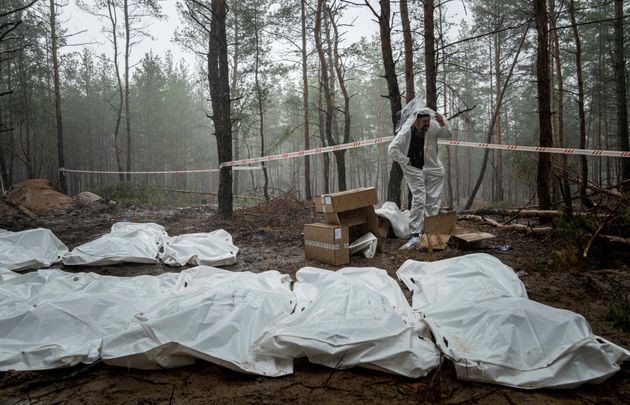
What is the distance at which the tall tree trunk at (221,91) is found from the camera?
26.0 feet

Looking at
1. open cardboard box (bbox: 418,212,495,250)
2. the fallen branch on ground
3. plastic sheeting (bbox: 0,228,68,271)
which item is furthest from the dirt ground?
plastic sheeting (bbox: 0,228,68,271)

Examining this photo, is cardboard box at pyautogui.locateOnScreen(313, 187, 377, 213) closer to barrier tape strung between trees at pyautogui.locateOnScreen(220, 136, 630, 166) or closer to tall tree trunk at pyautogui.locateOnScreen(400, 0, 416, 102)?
barrier tape strung between trees at pyautogui.locateOnScreen(220, 136, 630, 166)

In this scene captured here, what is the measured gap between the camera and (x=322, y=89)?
19.7m

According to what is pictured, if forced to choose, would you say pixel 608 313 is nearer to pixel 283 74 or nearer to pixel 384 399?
pixel 384 399

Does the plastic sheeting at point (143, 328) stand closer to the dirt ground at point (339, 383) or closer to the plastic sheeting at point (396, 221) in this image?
the dirt ground at point (339, 383)

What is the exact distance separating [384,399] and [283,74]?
14551 millimetres

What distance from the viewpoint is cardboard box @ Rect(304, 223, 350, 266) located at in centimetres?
446

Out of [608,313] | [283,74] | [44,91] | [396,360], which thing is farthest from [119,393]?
[44,91]

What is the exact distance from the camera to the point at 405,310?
2.60 meters

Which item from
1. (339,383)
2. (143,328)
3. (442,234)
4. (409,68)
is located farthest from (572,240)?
(409,68)

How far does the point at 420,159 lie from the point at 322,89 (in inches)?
613

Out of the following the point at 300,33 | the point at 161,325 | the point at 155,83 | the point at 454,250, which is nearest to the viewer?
the point at 161,325

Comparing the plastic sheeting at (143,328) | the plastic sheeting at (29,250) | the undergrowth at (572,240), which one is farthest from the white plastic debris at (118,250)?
the undergrowth at (572,240)

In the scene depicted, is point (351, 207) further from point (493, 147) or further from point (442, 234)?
point (493, 147)
